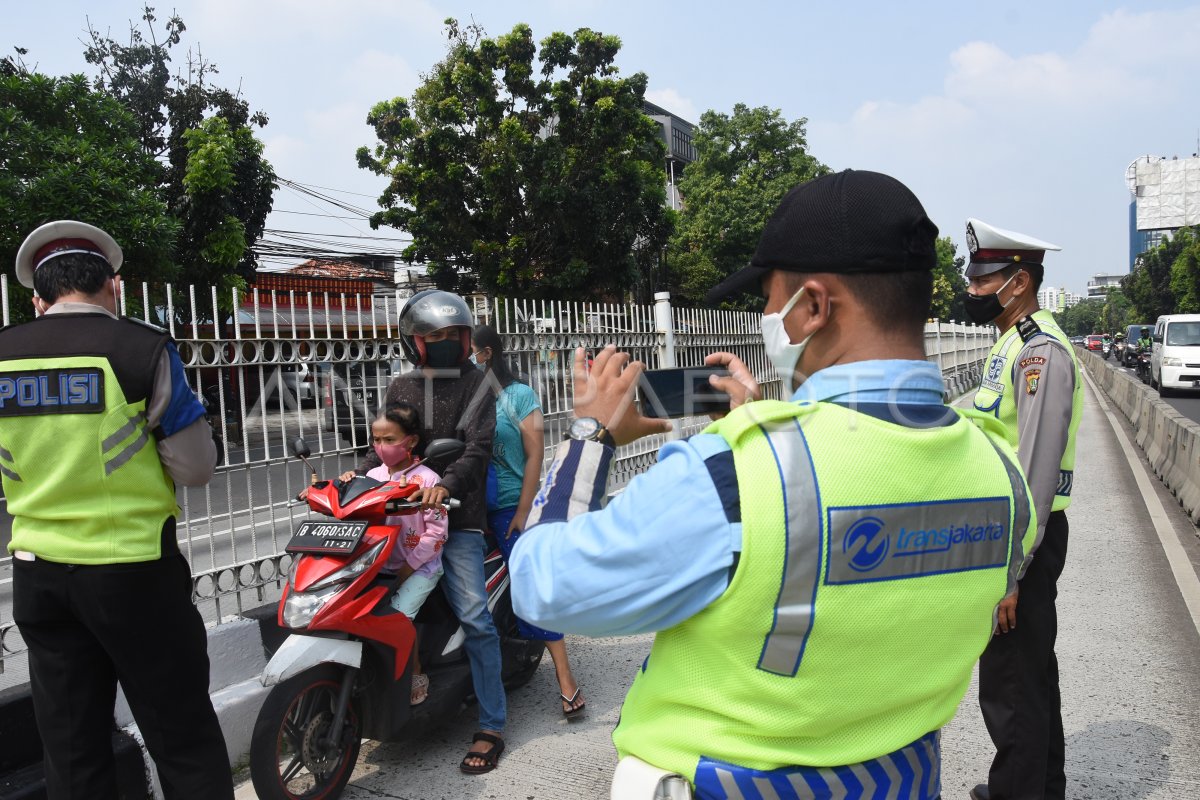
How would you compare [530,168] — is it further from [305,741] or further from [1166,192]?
[1166,192]

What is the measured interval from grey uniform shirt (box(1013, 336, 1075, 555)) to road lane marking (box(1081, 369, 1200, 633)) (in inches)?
119

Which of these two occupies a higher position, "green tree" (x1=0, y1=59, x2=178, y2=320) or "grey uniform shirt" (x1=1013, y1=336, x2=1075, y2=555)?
"green tree" (x1=0, y1=59, x2=178, y2=320)

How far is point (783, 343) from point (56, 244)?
2.21 metres

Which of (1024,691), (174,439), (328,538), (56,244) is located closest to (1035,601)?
(1024,691)

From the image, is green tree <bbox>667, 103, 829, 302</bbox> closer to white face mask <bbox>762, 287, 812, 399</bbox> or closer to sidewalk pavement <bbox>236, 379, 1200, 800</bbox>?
sidewalk pavement <bbox>236, 379, 1200, 800</bbox>

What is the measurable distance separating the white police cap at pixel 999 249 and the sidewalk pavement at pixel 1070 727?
188 cm

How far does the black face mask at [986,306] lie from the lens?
297 centimetres

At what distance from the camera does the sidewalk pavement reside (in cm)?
325

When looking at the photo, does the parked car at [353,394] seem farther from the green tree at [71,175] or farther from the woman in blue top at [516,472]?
the green tree at [71,175]

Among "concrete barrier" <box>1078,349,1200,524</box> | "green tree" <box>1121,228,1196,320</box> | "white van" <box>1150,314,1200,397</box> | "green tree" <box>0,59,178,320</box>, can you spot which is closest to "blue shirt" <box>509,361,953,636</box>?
"concrete barrier" <box>1078,349,1200,524</box>

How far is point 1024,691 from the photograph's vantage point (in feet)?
8.52

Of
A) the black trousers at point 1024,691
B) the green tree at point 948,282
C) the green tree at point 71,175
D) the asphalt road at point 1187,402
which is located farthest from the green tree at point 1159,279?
the black trousers at point 1024,691

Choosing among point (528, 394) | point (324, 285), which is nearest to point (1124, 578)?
point (528, 394)

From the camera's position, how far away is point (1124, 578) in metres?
5.84
